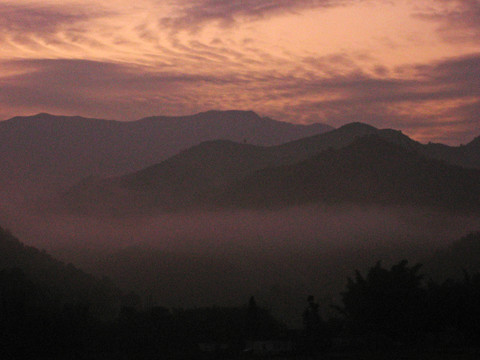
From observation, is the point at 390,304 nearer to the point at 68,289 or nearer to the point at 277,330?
the point at 277,330

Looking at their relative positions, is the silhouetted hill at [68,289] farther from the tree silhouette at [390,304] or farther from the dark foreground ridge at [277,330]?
the tree silhouette at [390,304]

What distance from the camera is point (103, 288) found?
199 meters

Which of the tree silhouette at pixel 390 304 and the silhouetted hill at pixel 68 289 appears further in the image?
the silhouetted hill at pixel 68 289

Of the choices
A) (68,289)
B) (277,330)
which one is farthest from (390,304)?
(68,289)

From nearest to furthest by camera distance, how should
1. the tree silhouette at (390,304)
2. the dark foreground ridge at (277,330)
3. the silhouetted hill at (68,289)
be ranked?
the dark foreground ridge at (277,330) < the tree silhouette at (390,304) < the silhouetted hill at (68,289)

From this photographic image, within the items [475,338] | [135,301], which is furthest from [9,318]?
[135,301]

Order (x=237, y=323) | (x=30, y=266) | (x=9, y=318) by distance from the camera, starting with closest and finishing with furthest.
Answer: (x=9, y=318) < (x=237, y=323) < (x=30, y=266)

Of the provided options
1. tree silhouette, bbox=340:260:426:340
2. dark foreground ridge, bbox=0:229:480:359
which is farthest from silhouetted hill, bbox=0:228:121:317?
tree silhouette, bbox=340:260:426:340

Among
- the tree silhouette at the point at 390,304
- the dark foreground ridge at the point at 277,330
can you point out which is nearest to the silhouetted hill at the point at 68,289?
the dark foreground ridge at the point at 277,330

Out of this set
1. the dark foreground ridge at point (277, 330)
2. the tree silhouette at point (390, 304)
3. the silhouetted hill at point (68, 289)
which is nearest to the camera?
the dark foreground ridge at point (277, 330)

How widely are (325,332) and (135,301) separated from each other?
83.1m

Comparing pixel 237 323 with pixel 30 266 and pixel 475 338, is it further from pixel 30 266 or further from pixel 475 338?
pixel 30 266

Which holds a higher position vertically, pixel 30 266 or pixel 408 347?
pixel 30 266

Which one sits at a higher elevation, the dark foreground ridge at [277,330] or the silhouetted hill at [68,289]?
the silhouetted hill at [68,289]
